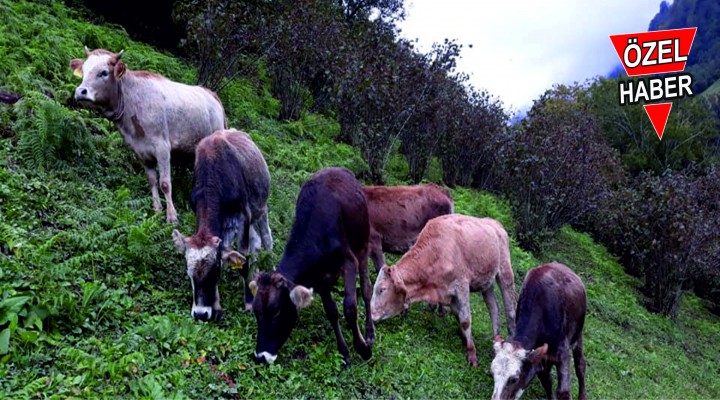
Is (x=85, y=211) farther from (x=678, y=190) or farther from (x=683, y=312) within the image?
(x=683, y=312)

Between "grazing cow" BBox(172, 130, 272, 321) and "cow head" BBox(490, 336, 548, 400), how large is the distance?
317 centimetres

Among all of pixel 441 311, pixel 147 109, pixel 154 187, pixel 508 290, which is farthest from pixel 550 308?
pixel 147 109

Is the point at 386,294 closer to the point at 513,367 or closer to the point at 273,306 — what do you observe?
the point at 513,367

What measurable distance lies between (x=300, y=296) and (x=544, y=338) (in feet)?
11.1

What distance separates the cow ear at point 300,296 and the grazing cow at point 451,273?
1817 mm

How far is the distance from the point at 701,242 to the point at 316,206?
14.8m

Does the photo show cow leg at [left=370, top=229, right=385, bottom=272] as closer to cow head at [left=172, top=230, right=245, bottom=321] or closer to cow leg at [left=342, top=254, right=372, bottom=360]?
cow leg at [left=342, top=254, right=372, bottom=360]

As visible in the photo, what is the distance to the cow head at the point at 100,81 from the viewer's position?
6.68 meters

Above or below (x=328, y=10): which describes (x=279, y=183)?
below

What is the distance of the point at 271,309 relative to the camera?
5.19m

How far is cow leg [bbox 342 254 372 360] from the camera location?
5.91 metres

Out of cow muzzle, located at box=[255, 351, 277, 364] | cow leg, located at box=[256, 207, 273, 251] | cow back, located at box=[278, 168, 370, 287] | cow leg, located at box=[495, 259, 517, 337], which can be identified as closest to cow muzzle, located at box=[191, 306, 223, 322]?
cow muzzle, located at box=[255, 351, 277, 364]

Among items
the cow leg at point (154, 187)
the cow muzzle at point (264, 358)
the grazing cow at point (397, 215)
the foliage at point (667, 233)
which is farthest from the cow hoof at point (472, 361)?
the foliage at point (667, 233)

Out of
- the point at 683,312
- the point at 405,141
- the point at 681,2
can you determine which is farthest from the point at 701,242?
the point at 681,2
